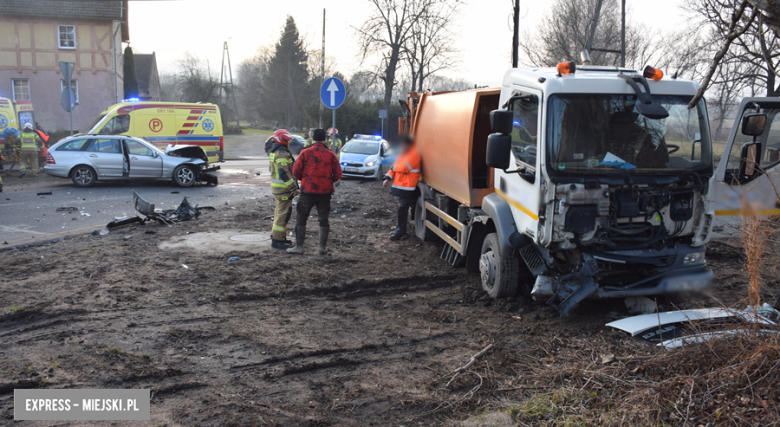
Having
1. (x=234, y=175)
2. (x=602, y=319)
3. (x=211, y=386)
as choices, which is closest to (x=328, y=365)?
(x=211, y=386)

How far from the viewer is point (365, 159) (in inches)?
732

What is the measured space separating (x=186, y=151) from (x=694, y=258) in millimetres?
14482

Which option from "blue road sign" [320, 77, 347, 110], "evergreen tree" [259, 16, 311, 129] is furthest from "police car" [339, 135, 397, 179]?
"evergreen tree" [259, 16, 311, 129]

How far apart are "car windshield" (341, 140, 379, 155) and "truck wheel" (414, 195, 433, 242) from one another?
34.4ft

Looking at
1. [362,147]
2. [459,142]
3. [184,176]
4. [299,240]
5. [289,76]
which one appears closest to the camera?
[459,142]

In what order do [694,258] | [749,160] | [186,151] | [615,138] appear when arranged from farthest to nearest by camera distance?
[186,151]
[749,160]
[694,258]
[615,138]

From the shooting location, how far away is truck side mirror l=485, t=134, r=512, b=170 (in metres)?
5.09

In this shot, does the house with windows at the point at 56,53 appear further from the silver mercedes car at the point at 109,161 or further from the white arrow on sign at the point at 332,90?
the white arrow on sign at the point at 332,90

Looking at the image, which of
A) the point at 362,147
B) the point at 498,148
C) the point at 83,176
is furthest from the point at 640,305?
the point at 362,147

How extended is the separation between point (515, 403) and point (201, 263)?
193 inches

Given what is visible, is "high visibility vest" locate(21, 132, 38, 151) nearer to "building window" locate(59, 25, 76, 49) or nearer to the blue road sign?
the blue road sign

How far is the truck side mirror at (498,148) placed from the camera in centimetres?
509

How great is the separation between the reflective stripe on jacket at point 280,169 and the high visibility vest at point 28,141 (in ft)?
46.6

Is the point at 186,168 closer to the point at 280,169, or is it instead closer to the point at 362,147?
the point at 362,147
